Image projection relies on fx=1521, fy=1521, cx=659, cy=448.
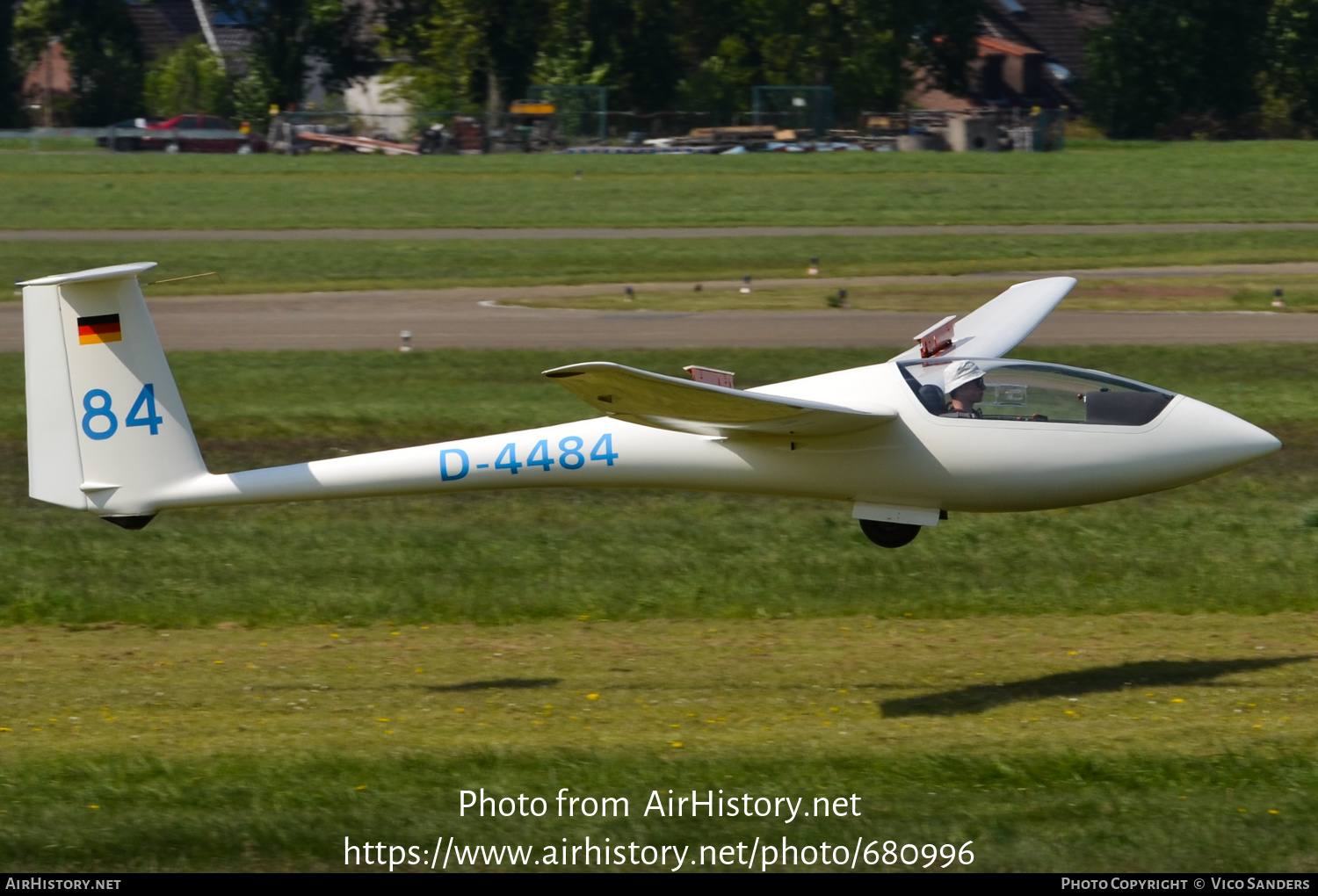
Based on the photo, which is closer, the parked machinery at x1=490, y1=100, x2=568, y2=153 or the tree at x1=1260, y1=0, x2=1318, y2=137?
the parked machinery at x1=490, y1=100, x2=568, y2=153

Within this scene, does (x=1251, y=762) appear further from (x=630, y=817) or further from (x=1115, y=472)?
(x=630, y=817)

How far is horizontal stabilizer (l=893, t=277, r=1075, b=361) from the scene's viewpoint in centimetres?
1295

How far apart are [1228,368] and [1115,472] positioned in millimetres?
13948

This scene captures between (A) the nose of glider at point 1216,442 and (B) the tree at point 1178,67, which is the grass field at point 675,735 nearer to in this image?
(A) the nose of glider at point 1216,442

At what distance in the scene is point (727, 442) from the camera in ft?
36.8

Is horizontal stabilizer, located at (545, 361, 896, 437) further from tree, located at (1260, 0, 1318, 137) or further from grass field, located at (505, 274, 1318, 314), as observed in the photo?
tree, located at (1260, 0, 1318, 137)

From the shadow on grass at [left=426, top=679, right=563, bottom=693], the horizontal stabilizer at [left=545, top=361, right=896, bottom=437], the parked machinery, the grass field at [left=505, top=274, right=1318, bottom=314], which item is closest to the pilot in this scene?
the horizontal stabilizer at [left=545, top=361, right=896, bottom=437]

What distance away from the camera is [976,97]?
85.2 m

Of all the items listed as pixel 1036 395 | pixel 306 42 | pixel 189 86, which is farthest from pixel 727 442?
pixel 189 86

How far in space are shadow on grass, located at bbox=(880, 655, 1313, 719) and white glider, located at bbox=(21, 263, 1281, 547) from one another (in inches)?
51.1

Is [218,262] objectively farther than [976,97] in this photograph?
No

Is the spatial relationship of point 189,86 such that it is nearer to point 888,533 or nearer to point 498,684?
point 498,684

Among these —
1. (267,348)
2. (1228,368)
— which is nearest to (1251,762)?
(1228,368)

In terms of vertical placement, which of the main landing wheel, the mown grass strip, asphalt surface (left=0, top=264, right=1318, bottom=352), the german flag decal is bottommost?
the mown grass strip
